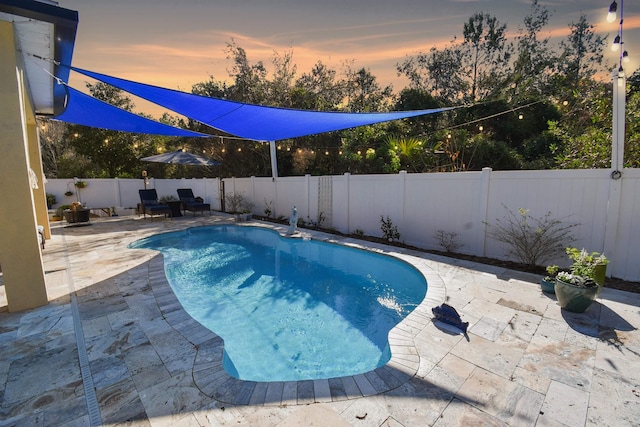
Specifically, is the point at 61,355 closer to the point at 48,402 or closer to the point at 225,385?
the point at 48,402

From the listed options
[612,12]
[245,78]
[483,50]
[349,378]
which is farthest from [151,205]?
[483,50]

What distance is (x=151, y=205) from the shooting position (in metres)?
11.4

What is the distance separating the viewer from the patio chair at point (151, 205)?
1109 cm

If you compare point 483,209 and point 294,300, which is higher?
point 483,209

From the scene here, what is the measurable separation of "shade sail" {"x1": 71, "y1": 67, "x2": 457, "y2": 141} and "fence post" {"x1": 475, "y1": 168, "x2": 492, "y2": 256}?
5.63 feet

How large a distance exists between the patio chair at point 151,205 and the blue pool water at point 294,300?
11.3 feet

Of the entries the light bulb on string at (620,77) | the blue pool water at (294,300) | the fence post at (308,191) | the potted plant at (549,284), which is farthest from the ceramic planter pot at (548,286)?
the fence post at (308,191)

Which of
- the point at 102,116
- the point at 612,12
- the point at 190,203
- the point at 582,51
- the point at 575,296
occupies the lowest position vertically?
the point at 575,296

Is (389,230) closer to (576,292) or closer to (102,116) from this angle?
(576,292)

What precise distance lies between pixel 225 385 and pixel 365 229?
6368 mm

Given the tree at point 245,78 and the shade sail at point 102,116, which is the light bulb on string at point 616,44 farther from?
the tree at point 245,78

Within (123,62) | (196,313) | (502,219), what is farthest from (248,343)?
(123,62)

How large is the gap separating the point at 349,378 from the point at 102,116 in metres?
8.83

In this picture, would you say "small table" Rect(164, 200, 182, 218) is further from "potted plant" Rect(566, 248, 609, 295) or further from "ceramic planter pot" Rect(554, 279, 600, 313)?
"potted plant" Rect(566, 248, 609, 295)
